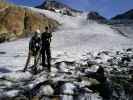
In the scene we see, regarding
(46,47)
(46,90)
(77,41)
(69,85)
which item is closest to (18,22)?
(77,41)

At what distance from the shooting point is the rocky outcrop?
131ft

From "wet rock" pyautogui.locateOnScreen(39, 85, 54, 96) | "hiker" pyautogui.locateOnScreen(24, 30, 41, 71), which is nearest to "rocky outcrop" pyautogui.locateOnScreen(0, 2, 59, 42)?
"hiker" pyautogui.locateOnScreen(24, 30, 41, 71)

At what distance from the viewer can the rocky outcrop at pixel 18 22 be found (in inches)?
1569

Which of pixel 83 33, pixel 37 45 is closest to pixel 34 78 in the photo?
pixel 37 45

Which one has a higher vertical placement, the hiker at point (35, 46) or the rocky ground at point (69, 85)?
the hiker at point (35, 46)

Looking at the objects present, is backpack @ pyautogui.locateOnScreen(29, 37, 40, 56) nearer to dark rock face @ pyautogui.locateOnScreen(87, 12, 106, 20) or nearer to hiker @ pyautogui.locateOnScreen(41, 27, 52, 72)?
hiker @ pyautogui.locateOnScreen(41, 27, 52, 72)

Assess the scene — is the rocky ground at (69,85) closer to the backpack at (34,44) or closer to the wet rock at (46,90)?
the wet rock at (46,90)

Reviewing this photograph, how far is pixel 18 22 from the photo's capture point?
41.3m

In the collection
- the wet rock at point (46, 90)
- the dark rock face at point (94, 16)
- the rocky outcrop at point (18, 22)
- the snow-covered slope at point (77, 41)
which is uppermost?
the dark rock face at point (94, 16)

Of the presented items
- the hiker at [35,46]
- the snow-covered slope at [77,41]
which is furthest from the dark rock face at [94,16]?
the hiker at [35,46]

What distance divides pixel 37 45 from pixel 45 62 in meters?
0.90

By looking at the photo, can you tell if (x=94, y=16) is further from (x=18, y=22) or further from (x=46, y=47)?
(x=46, y=47)

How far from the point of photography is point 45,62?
16.8 meters

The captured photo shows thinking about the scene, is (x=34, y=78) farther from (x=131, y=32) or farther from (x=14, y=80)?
(x=131, y=32)
